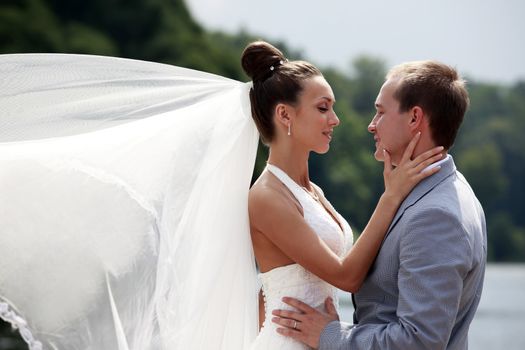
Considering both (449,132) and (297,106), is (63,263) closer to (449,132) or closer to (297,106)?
(297,106)

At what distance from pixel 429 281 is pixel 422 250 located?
13 cm

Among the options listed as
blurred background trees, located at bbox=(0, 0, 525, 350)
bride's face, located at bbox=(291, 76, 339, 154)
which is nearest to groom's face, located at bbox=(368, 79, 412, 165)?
bride's face, located at bbox=(291, 76, 339, 154)

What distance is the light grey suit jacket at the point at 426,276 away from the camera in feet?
13.1

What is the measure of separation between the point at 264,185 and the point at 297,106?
44 centimetres

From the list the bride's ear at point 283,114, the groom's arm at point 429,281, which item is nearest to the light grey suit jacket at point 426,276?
the groom's arm at point 429,281

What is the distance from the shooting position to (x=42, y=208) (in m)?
4.52

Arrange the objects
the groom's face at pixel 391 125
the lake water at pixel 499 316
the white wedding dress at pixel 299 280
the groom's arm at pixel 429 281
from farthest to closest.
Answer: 1. the lake water at pixel 499 316
2. the white wedding dress at pixel 299 280
3. the groom's face at pixel 391 125
4. the groom's arm at pixel 429 281

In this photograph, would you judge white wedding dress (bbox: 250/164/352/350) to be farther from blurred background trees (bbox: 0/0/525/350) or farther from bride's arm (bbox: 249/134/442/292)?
blurred background trees (bbox: 0/0/525/350)

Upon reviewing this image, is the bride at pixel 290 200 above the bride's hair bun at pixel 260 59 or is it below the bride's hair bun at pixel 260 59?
below

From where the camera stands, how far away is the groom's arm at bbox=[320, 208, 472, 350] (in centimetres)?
399

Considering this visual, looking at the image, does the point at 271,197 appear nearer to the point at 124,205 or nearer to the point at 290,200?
the point at 290,200

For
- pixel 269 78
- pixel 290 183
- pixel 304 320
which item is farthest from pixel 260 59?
pixel 304 320

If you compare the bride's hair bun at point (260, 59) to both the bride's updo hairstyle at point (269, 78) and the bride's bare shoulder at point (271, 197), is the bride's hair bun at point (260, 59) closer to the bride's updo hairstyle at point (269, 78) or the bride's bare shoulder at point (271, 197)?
the bride's updo hairstyle at point (269, 78)

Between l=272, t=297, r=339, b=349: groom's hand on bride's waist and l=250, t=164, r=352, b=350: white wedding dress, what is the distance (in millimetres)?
58
